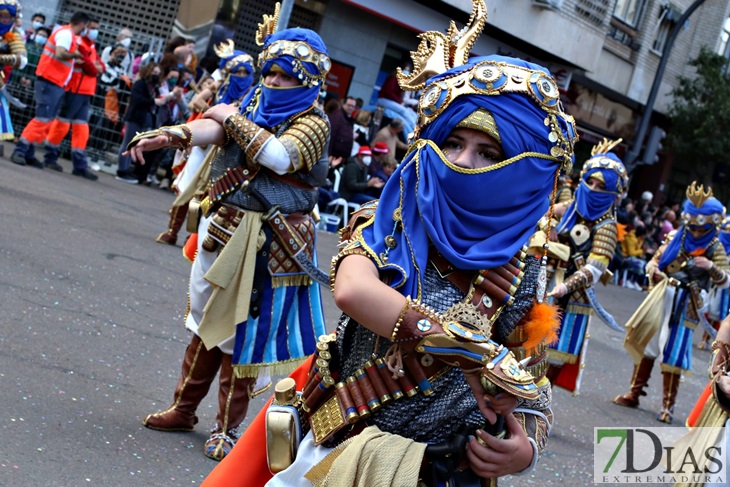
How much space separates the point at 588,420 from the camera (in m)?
8.84

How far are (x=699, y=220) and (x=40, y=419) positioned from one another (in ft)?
20.8

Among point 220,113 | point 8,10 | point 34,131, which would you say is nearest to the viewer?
point 220,113

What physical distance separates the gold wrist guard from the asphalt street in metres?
1.45

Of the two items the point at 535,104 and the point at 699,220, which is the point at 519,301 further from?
the point at 699,220

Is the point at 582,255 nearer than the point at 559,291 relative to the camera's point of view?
No

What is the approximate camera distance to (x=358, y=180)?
637 inches

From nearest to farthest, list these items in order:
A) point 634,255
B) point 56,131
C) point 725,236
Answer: point 725,236 < point 56,131 < point 634,255

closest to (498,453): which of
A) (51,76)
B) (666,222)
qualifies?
(51,76)

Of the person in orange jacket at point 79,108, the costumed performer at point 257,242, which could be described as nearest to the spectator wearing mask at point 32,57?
the person in orange jacket at point 79,108

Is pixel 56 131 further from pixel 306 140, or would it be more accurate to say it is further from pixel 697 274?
pixel 306 140

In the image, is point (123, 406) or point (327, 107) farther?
point (327, 107)

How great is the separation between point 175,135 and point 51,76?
9987 mm

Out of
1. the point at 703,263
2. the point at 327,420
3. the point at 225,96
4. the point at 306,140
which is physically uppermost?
the point at 225,96

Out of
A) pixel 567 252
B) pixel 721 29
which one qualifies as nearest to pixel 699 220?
pixel 567 252
